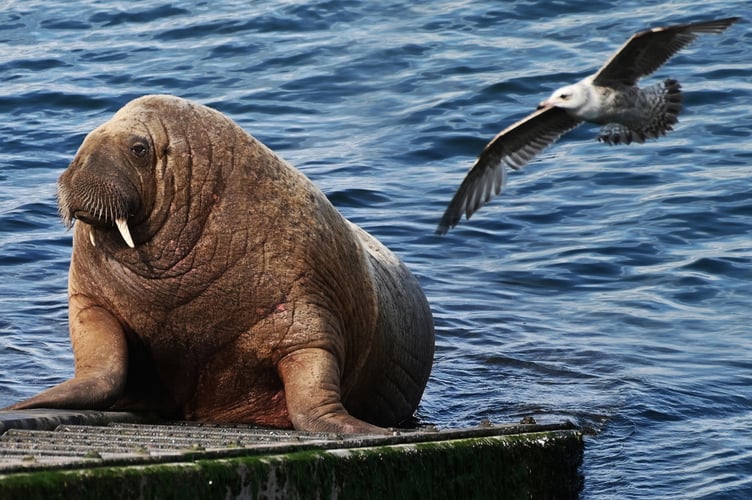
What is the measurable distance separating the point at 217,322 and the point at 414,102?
10439 mm

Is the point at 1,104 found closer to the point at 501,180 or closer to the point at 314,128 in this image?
the point at 314,128

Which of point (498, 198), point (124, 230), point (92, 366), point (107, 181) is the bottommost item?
point (498, 198)

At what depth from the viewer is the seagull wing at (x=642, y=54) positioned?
31.1ft

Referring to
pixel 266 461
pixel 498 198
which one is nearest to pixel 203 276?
pixel 266 461

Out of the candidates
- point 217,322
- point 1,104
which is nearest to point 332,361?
point 217,322

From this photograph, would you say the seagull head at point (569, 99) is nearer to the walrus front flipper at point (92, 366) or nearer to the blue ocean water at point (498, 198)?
the blue ocean water at point (498, 198)

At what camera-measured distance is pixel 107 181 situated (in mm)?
6266

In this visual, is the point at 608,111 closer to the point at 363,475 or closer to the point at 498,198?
the point at 498,198

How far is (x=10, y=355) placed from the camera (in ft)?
28.7

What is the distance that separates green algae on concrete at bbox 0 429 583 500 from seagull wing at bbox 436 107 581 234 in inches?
165

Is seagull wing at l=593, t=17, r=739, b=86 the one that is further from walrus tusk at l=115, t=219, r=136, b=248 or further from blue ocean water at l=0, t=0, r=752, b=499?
walrus tusk at l=115, t=219, r=136, b=248

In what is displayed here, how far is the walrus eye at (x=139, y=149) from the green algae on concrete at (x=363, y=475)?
2068mm

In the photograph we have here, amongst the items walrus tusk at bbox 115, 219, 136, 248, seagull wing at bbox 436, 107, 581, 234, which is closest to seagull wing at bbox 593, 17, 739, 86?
seagull wing at bbox 436, 107, 581, 234

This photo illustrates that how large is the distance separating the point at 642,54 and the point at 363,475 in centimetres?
565
